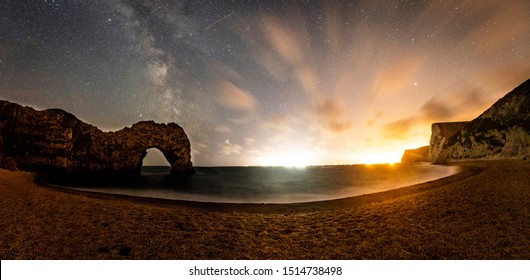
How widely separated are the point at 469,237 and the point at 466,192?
6371mm

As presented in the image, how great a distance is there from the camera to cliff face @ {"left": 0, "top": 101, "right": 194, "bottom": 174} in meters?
36.3

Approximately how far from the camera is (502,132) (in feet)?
121

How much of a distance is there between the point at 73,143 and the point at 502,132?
3048 inches

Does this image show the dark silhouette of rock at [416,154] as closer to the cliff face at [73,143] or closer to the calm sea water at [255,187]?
the calm sea water at [255,187]

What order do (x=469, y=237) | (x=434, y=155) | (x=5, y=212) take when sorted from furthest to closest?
(x=434, y=155), (x=5, y=212), (x=469, y=237)

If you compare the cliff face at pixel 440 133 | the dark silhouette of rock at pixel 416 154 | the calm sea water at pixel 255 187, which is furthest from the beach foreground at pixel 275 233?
the dark silhouette of rock at pixel 416 154

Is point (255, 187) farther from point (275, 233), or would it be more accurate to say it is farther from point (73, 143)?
point (73, 143)

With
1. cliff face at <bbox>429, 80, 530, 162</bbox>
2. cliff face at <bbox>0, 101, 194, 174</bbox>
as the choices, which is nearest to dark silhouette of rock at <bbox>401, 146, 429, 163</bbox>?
cliff face at <bbox>429, 80, 530, 162</bbox>

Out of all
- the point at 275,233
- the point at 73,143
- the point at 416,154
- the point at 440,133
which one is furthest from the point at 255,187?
the point at 416,154

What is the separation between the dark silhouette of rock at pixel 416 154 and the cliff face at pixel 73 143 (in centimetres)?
13086

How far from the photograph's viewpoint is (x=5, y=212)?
7512 millimetres

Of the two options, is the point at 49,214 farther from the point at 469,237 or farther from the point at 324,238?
the point at 469,237
